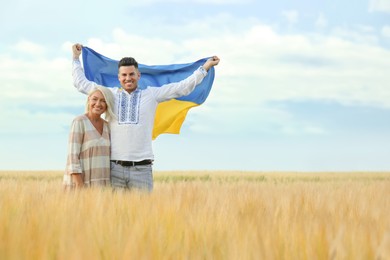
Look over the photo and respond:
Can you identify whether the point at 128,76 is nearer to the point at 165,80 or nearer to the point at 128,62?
the point at 128,62

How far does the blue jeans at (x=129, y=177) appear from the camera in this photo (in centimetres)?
509

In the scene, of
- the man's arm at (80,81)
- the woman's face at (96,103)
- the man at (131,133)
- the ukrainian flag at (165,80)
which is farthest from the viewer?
the ukrainian flag at (165,80)

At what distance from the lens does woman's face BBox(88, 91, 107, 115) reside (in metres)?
4.93

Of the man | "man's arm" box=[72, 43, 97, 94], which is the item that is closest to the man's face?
the man

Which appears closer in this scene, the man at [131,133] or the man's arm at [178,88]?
the man at [131,133]

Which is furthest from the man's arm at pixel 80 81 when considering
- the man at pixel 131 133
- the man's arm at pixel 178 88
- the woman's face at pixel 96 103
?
the man's arm at pixel 178 88

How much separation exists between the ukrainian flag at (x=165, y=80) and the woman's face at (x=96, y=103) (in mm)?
1655

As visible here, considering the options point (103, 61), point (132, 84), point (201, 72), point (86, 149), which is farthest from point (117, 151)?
point (103, 61)

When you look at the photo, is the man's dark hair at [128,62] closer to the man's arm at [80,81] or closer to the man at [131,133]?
the man at [131,133]

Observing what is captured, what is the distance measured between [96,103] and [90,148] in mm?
422

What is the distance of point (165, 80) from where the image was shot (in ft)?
22.3

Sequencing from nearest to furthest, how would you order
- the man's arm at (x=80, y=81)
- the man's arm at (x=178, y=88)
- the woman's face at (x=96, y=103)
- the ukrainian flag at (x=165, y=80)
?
the woman's face at (x=96, y=103)
the man's arm at (x=178, y=88)
the man's arm at (x=80, y=81)
the ukrainian flag at (x=165, y=80)

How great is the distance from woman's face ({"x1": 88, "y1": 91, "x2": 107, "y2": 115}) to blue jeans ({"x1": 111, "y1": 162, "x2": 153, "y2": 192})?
1.78 ft

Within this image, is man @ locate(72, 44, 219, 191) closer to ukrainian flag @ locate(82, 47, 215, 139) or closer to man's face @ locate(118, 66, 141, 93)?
man's face @ locate(118, 66, 141, 93)
